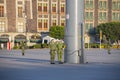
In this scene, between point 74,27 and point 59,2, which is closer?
point 74,27

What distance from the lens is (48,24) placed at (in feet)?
244

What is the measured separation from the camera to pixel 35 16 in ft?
239

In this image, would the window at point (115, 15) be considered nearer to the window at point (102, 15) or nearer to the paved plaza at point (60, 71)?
the window at point (102, 15)

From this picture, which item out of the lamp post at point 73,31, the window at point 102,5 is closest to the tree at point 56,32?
the window at point 102,5

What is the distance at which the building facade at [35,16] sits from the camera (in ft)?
230

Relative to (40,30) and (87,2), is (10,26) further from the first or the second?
(87,2)

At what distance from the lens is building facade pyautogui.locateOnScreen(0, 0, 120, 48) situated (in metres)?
70.1

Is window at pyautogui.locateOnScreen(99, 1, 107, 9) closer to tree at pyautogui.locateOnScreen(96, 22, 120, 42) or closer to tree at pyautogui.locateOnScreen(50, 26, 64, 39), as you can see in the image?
tree at pyautogui.locateOnScreen(96, 22, 120, 42)

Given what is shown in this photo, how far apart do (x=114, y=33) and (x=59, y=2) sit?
12.7m

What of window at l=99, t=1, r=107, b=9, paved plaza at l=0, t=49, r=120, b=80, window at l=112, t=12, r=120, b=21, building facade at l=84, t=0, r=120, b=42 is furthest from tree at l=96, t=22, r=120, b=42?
paved plaza at l=0, t=49, r=120, b=80

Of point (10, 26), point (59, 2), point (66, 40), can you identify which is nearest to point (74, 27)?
point (66, 40)

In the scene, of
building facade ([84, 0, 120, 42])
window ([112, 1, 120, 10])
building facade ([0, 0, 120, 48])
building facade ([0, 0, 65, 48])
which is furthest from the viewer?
window ([112, 1, 120, 10])

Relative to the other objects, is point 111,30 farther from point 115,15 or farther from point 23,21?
point 23,21

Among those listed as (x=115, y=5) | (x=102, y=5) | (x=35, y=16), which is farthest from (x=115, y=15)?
(x=35, y=16)
